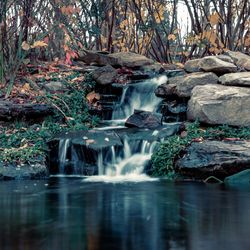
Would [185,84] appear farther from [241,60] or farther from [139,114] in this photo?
[241,60]

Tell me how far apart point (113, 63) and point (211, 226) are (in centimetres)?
996

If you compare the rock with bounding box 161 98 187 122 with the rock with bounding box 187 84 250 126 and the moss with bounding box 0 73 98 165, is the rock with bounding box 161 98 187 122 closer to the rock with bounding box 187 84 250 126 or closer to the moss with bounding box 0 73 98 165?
the rock with bounding box 187 84 250 126

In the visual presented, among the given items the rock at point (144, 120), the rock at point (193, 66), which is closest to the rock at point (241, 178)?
the rock at point (144, 120)

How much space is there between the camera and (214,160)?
27.9 ft

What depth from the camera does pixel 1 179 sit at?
8.58 m

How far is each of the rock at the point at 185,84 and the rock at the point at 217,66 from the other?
0.22 m

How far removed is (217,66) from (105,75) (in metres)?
2.96

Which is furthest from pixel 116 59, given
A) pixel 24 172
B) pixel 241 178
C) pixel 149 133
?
pixel 241 178

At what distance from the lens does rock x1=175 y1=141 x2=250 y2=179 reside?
8.41 metres

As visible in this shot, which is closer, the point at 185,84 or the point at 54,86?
the point at 185,84

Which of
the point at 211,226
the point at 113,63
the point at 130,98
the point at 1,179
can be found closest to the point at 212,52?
the point at 113,63

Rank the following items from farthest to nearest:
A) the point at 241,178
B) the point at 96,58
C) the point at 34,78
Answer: the point at 96,58 → the point at 34,78 → the point at 241,178

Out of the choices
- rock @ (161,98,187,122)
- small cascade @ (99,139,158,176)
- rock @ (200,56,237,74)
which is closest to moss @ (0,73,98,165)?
small cascade @ (99,139,158,176)

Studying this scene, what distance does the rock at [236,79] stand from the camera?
1075 centimetres
